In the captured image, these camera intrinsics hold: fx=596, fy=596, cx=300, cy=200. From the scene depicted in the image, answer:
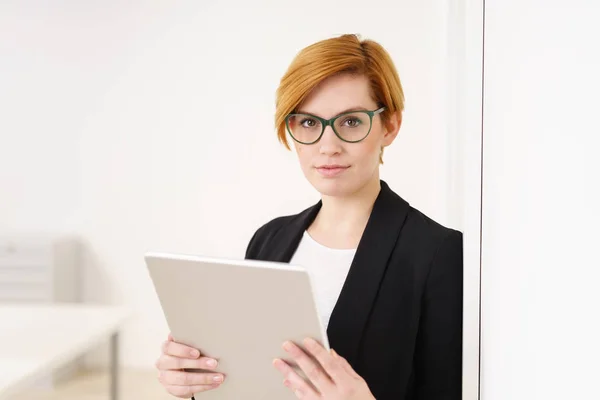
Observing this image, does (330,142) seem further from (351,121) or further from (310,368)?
(310,368)

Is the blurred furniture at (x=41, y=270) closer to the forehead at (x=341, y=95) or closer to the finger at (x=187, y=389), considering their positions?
the finger at (x=187, y=389)

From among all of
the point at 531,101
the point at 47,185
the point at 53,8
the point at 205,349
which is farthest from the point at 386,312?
the point at 53,8

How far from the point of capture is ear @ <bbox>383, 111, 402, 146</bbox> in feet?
4.26

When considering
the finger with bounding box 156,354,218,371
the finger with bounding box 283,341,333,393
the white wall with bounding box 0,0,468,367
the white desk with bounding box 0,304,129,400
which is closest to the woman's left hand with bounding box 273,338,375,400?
the finger with bounding box 283,341,333,393

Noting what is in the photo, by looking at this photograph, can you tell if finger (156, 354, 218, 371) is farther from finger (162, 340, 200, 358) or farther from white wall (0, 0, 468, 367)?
white wall (0, 0, 468, 367)

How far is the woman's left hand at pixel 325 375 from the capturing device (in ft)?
2.74

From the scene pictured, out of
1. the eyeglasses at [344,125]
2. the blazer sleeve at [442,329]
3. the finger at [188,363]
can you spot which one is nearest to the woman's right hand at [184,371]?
the finger at [188,363]

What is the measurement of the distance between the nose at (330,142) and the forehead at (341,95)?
34 millimetres

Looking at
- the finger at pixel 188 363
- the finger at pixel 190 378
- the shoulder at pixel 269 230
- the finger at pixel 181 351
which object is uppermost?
the shoulder at pixel 269 230

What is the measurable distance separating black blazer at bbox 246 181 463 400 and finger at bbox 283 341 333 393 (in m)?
0.31

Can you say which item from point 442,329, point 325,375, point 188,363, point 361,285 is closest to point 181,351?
point 188,363

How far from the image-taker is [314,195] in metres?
1.44

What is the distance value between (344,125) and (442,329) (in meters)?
0.44

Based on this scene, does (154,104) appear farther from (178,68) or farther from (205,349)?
(205,349)
